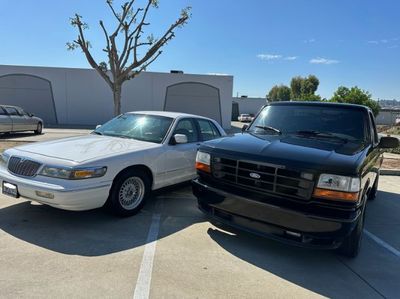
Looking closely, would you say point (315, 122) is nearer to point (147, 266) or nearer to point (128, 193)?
point (128, 193)

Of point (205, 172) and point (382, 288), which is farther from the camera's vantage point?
point (205, 172)

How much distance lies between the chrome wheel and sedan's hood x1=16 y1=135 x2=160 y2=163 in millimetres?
485

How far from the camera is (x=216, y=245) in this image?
4.23 m

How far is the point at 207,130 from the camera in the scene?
6.90 metres

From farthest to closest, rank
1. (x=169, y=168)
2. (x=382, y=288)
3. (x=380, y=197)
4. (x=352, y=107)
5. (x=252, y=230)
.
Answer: (x=380, y=197)
(x=169, y=168)
(x=352, y=107)
(x=252, y=230)
(x=382, y=288)

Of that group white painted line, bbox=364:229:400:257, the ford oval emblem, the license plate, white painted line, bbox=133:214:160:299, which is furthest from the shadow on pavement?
white painted line, bbox=364:229:400:257

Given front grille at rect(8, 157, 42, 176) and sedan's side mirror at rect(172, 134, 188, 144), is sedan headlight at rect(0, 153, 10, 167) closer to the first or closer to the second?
front grille at rect(8, 157, 42, 176)

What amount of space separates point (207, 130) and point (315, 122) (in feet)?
7.99

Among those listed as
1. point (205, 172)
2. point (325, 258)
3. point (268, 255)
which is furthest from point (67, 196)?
point (325, 258)

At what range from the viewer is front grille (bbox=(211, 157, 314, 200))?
3.62 meters

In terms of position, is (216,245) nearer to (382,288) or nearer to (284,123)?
(382,288)

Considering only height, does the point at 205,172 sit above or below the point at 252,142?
below

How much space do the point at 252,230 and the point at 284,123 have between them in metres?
2.01

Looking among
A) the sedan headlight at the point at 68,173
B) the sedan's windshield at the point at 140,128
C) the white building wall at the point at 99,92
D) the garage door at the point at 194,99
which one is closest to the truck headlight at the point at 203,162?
the sedan's windshield at the point at 140,128
